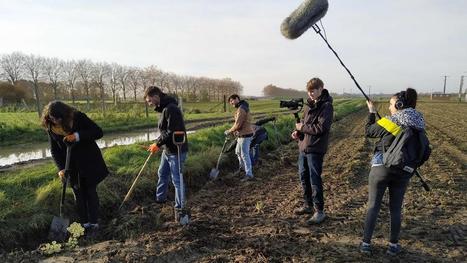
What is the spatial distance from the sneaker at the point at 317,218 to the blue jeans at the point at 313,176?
0.24ft

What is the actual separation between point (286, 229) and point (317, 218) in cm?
53

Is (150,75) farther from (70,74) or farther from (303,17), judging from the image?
(303,17)

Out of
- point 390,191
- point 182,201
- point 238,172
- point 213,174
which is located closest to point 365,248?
point 390,191

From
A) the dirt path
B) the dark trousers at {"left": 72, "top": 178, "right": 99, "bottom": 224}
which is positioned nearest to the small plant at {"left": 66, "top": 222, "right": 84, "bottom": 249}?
the dirt path

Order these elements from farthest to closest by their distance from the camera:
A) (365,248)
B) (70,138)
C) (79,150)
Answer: (79,150), (70,138), (365,248)

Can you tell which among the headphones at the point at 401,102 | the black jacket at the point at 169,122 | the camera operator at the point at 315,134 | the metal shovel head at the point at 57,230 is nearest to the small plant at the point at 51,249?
the metal shovel head at the point at 57,230

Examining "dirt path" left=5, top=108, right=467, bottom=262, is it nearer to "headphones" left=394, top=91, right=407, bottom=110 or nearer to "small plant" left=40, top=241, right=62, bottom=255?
"small plant" left=40, top=241, right=62, bottom=255

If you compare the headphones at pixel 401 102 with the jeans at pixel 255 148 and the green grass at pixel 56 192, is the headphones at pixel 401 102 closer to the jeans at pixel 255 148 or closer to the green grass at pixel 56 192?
the green grass at pixel 56 192

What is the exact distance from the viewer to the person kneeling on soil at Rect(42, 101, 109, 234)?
477 cm

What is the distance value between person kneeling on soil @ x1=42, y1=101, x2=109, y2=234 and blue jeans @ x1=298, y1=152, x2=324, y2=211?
2.91 metres

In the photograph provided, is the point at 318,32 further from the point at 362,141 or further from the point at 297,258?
the point at 362,141

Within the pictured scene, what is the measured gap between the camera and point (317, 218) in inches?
214

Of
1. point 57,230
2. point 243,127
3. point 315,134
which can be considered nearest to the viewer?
point 315,134

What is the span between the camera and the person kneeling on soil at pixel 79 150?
4.77 meters
